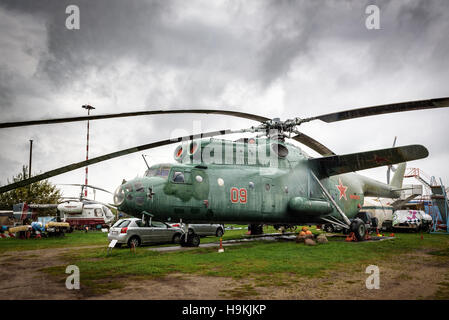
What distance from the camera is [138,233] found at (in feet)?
46.7

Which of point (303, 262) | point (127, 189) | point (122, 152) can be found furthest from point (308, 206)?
point (122, 152)

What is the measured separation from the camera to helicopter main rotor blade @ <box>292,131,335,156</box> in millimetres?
14625

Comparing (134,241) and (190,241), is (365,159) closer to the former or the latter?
(190,241)

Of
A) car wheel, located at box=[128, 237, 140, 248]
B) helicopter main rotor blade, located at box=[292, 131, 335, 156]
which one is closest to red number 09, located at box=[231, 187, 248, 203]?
helicopter main rotor blade, located at box=[292, 131, 335, 156]

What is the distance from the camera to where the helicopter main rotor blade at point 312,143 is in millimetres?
14625

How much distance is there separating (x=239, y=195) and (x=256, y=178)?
1.30 meters

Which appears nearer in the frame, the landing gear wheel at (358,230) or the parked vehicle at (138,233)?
the parked vehicle at (138,233)

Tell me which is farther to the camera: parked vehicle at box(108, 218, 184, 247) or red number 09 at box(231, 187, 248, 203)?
parked vehicle at box(108, 218, 184, 247)

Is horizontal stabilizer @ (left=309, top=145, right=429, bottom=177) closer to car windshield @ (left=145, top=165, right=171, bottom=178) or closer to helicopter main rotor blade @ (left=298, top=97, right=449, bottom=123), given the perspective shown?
helicopter main rotor blade @ (left=298, top=97, right=449, bottom=123)

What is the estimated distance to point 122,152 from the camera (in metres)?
6.82

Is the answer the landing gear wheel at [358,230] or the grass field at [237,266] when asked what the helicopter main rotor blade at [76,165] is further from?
the landing gear wheel at [358,230]

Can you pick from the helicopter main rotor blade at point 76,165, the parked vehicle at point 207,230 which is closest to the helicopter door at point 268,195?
the helicopter main rotor blade at point 76,165

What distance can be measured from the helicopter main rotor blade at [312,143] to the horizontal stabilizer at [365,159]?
617 millimetres
